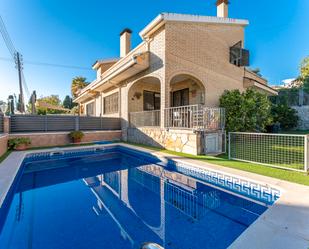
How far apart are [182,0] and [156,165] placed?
13.8 meters

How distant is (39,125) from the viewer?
40.1 feet

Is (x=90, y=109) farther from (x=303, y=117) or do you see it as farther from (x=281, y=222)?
(x=303, y=117)

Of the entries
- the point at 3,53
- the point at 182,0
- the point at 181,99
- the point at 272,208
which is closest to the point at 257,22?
the point at 182,0

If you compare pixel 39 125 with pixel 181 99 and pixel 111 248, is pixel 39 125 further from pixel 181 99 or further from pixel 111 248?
pixel 111 248

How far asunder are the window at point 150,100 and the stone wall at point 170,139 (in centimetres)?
239

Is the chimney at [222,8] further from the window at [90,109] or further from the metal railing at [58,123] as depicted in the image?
the window at [90,109]

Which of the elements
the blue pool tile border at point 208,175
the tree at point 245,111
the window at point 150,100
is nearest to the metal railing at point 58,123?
the window at point 150,100

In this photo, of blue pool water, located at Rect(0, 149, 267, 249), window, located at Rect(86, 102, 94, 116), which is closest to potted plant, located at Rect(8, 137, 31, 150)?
blue pool water, located at Rect(0, 149, 267, 249)

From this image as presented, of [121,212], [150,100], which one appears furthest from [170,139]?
[121,212]

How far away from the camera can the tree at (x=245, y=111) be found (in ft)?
34.9

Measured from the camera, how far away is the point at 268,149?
305 inches

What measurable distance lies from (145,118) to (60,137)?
578 cm

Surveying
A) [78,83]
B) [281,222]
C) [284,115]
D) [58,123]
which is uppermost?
[78,83]

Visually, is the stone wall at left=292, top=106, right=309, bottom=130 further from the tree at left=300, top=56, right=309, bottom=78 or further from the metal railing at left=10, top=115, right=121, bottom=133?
the metal railing at left=10, top=115, right=121, bottom=133
